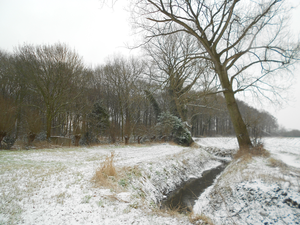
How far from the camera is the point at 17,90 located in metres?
21.3

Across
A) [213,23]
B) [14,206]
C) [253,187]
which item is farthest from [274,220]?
[213,23]

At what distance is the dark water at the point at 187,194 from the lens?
17.9 feet

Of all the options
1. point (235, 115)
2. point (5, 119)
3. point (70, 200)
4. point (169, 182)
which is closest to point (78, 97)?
point (5, 119)

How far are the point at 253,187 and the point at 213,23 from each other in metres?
7.92

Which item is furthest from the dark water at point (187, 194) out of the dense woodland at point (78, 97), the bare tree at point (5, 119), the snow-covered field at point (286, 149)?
the bare tree at point (5, 119)

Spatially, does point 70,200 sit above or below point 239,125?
below

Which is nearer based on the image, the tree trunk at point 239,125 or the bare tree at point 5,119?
the tree trunk at point 239,125

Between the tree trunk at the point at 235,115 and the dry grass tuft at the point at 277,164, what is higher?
the tree trunk at the point at 235,115

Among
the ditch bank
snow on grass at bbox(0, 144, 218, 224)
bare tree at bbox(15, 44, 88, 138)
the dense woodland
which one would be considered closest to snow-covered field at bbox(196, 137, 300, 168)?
the dense woodland

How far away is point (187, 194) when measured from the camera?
6.66 metres

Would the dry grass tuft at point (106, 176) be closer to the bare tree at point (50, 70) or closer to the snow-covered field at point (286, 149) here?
the snow-covered field at point (286, 149)

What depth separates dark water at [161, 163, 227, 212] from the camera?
5449 mm

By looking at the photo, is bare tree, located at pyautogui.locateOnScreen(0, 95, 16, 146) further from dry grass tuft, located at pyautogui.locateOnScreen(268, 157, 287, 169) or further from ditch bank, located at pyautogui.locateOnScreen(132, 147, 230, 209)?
dry grass tuft, located at pyautogui.locateOnScreen(268, 157, 287, 169)

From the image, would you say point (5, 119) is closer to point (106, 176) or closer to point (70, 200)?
point (106, 176)
